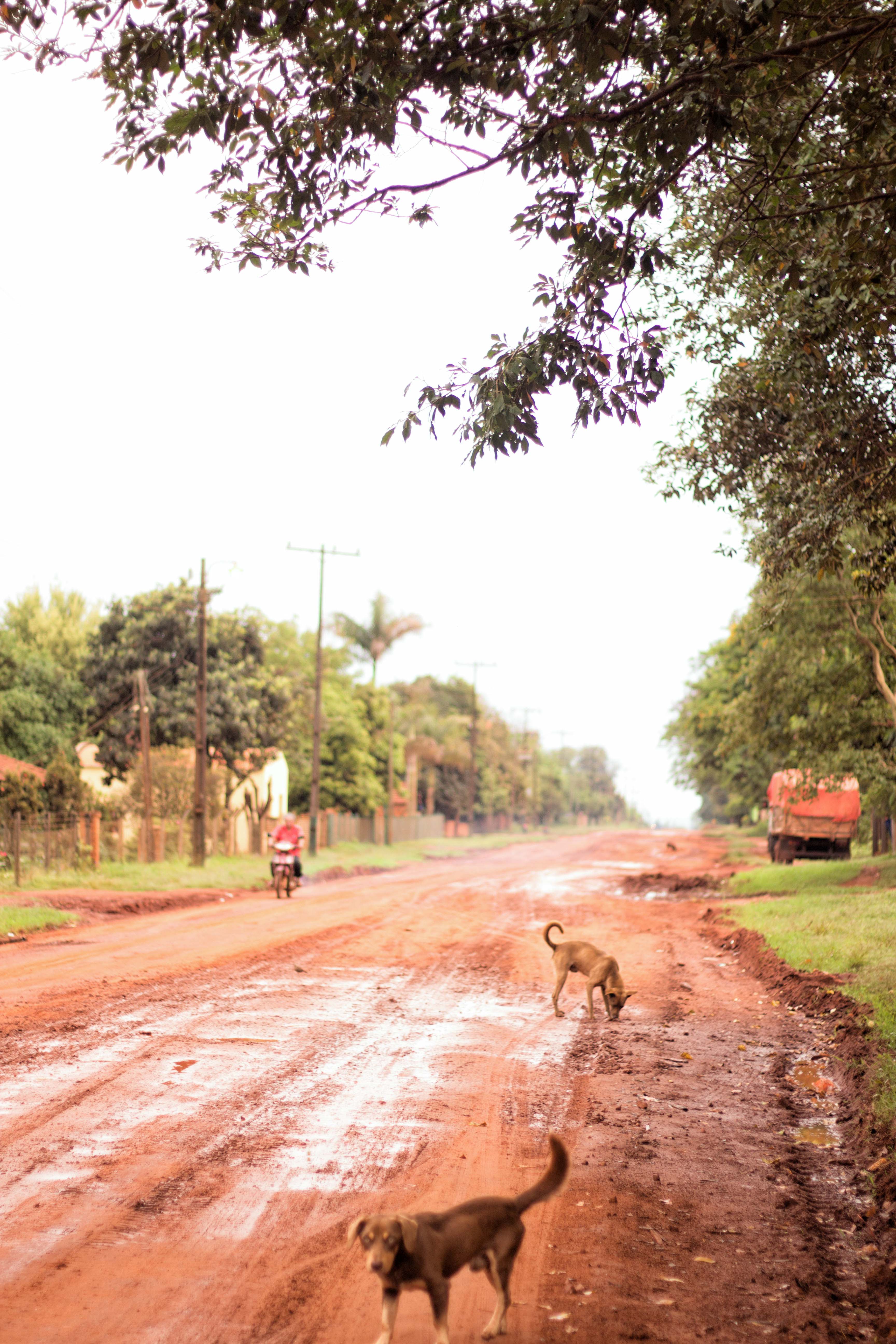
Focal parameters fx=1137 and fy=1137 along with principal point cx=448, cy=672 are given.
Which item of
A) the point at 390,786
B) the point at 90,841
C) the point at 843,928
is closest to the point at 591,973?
the point at 843,928

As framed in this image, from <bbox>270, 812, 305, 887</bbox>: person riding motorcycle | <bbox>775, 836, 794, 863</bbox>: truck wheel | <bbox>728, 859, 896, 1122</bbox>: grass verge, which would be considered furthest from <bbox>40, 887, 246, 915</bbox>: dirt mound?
<bbox>775, 836, 794, 863</bbox>: truck wheel

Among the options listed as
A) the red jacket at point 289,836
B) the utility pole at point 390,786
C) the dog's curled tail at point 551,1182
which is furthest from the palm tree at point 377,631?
the dog's curled tail at point 551,1182

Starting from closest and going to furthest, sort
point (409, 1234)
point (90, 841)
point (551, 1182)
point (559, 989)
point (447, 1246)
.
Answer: point (409, 1234), point (447, 1246), point (551, 1182), point (559, 989), point (90, 841)

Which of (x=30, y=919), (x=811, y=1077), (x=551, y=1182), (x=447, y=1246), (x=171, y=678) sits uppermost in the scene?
(x=171, y=678)

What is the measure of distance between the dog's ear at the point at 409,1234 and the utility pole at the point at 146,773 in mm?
25608

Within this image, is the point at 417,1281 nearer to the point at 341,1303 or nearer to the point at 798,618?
the point at 341,1303

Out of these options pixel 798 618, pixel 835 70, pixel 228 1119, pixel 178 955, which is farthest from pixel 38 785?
pixel 835 70

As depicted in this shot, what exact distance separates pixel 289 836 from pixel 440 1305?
20068 millimetres

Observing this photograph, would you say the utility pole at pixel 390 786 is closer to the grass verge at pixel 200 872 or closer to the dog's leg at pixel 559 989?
the grass verge at pixel 200 872

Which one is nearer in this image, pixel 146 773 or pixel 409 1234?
pixel 409 1234

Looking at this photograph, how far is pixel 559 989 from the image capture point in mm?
10883

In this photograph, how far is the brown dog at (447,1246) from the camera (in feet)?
13.3

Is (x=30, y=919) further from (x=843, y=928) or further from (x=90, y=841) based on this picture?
(x=843, y=928)

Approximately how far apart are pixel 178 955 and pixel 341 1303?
383 inches
